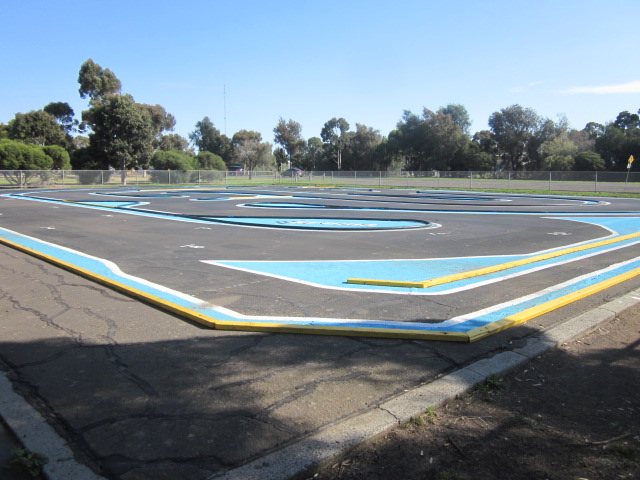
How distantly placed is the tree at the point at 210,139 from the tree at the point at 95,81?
33053mm

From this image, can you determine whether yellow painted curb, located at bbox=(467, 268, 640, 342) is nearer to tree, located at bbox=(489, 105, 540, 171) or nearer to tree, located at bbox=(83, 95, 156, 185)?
tree, located at bbox=(83, 95, 156, 185)

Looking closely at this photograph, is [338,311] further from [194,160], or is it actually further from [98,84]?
[98,84]

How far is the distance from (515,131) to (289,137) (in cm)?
4495

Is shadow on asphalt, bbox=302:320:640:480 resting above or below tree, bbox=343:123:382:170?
below

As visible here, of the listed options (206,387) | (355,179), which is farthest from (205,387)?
(355,179)

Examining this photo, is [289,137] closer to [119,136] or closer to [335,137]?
[335,137]

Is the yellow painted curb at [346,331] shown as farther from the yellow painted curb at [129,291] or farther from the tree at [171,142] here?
the tree at [171,142]

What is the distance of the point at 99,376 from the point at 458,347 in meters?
3.34

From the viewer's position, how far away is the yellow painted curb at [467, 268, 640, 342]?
16.3 feet

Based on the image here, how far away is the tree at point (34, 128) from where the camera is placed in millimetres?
55219

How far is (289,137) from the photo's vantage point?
99.4m

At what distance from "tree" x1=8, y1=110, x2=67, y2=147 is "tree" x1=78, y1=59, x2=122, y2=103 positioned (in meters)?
5.87

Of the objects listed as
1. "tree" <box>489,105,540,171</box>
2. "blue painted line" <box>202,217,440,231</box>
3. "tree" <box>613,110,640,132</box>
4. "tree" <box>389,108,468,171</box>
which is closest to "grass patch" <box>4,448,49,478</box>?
"blue painted line" <box>202,217,440,231</box>

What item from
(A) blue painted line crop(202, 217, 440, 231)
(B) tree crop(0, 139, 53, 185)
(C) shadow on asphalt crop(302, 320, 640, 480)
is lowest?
(C) shadow on asphalt crop(302, 320, 640, 480)
